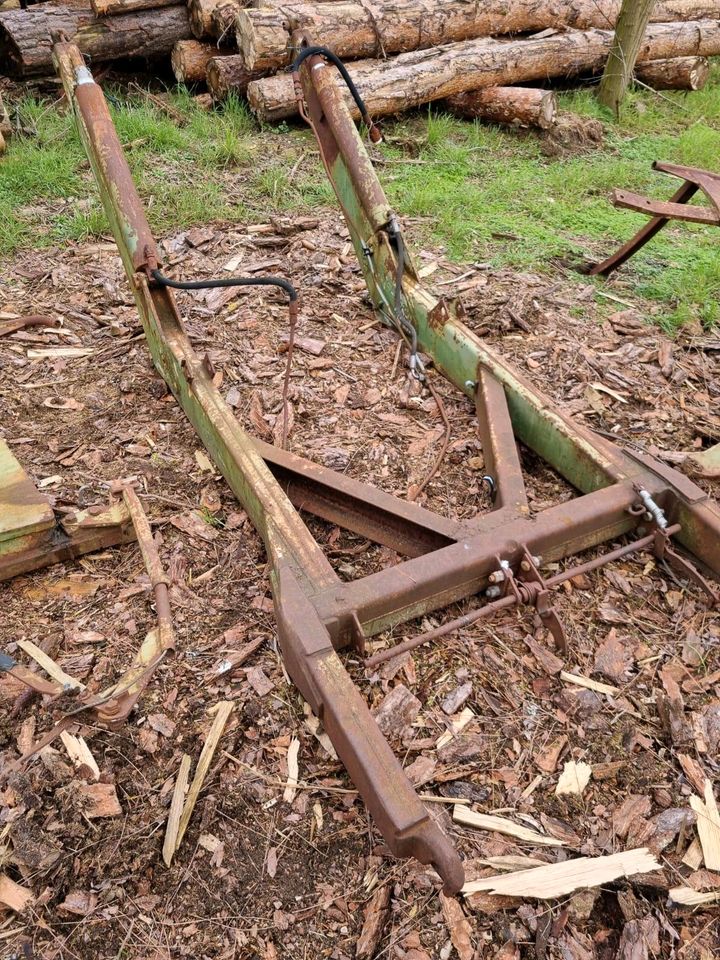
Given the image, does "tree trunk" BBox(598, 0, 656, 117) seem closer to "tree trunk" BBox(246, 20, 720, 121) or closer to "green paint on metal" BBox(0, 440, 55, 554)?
"tree trunk" BBox(246, 20, 720, 121)

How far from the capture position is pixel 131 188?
375cm

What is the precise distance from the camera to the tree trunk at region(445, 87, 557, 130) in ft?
22.9

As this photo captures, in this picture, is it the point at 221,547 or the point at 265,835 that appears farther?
the point at 221,547

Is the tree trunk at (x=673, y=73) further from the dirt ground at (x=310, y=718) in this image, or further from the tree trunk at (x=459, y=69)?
the dirt ground at (x=310, y=718)

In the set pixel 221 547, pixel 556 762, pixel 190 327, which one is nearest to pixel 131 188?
pixel 190 327

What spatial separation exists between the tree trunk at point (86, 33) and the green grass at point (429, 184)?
1.40ft

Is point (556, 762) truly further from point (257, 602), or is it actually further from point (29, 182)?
point (29, 182)

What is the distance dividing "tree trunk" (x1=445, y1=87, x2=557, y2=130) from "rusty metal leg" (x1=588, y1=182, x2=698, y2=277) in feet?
7.93

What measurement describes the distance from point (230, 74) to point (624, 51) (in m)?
3.62

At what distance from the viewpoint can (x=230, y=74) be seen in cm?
689

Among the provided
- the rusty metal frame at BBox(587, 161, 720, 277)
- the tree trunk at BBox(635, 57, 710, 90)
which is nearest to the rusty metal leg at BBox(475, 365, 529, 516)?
the rusty metal frame at BBox(587, 161, 720, 277)

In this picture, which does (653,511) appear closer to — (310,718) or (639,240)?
(310,718)

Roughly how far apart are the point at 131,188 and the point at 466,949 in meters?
3.40

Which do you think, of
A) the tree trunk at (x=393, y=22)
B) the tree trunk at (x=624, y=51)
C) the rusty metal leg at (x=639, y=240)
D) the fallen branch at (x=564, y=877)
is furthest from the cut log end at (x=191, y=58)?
the fallen branch at (x=564, y=877)
